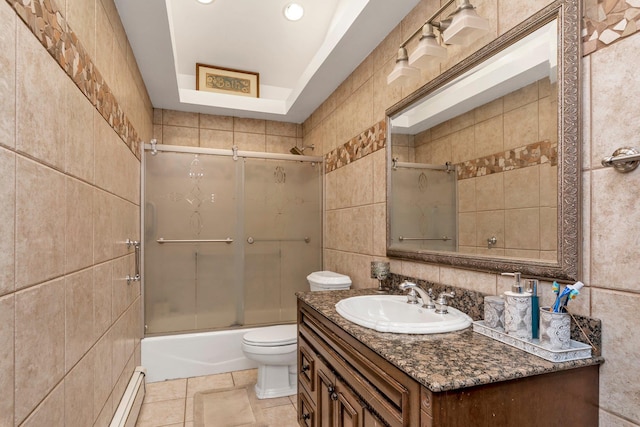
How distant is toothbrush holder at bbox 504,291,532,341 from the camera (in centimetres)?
106

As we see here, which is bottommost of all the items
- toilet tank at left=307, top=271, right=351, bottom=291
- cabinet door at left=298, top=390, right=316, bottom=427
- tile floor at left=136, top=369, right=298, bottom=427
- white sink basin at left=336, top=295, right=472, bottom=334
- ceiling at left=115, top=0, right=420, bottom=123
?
tile floor at left=136, top=369, right=298, bottom=427

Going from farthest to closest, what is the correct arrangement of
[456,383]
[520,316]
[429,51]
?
[429,51]
[520,316]
[456,383]

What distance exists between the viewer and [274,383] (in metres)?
2.41

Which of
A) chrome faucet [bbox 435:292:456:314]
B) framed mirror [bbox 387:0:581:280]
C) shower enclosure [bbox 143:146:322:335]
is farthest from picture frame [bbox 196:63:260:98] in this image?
chrome faucet [bbox 435:292:456:314]

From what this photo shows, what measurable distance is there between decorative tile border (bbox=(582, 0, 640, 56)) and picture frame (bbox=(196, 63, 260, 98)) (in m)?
2.84

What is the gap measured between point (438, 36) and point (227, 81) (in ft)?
7.29

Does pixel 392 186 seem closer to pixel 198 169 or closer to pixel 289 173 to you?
pixel 289 173

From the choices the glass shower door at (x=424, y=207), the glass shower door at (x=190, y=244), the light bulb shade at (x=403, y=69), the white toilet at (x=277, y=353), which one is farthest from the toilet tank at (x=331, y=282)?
the light bulb shade at (x=403, y=69)

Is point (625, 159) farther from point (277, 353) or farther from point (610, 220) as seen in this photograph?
point (277, 353)

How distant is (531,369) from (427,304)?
0.60 meters

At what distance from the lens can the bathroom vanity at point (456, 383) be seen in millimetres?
846

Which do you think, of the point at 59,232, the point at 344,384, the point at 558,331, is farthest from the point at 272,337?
the point at 558,331

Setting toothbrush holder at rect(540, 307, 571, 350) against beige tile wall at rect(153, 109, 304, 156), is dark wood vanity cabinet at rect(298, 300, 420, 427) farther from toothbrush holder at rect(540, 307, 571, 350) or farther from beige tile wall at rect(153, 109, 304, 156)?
beige tile wall at rect(153, 109, 304, 156)

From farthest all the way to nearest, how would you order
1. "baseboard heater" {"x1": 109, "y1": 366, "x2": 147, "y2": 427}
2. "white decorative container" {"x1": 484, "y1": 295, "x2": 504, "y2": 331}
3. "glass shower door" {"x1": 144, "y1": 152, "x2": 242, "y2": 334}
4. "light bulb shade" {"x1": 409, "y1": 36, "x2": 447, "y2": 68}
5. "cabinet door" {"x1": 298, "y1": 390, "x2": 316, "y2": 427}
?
"glass shower door" {"x1": 144, "y1": 152, "x2": 242, "y2": 334} → "baseboard heater" {"x1": 109, "y1": 366, "x2": 147, "y2": 427} → "cabinet door" {"x1": 298, "y1": 390, "x2": 316, "y2": 427} → "light bulb shade" {"x1": 409, "y1": 36, "x2": 447, "y2": 68} → "white decorative container" {"x1": 484, "y1": 295, "x2": 504, "y2": 331}
